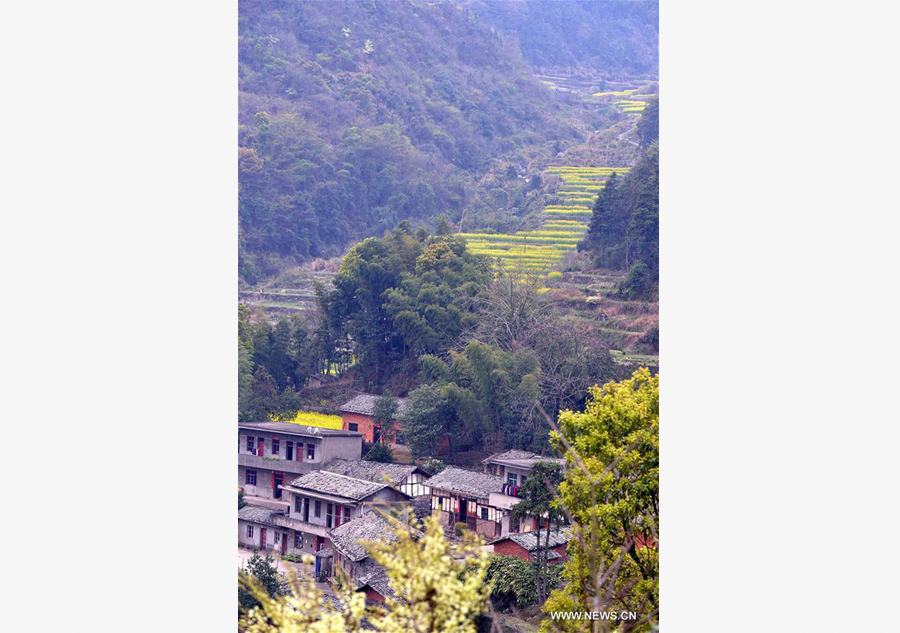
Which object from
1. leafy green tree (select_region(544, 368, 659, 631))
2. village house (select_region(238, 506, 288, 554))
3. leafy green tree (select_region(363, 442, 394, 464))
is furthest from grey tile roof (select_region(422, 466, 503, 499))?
village house (select_region(238, 506, 288, 554))

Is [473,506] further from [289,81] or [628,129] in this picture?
[289,81]

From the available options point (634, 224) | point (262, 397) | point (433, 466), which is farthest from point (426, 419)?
point (634, 224)

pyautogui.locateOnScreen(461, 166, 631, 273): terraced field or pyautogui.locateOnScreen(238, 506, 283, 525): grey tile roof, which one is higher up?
pyautogui.locateOnScreen(461, 166, 631, 273): terraced field

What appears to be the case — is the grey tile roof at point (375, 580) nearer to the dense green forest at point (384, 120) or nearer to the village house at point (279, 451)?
the village house at point (279, 451)

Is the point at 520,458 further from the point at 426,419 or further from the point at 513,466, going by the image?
the point at 426,419

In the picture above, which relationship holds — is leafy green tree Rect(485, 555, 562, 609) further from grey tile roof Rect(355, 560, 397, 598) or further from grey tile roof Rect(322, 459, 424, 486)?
grey tile roof Rect(322, 459, 424, 486)
